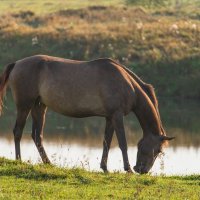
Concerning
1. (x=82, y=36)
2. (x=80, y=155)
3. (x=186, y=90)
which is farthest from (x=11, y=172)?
(x=82, y=36)

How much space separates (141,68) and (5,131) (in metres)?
10.9

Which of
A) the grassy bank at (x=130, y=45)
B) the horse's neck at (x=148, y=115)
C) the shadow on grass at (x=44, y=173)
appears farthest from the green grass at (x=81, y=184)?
the grassy bank at (x=130, y=45)

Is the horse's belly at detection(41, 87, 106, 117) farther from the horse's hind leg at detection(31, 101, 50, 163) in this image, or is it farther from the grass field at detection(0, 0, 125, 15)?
the grass field at detection(0, 0, 125, 15)

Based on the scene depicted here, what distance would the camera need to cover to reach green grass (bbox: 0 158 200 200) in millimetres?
9531

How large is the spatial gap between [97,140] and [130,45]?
13269mm

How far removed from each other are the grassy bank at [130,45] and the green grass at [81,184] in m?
17.4

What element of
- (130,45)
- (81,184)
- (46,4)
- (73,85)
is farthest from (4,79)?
(46,4)

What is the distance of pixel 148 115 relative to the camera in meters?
12.7

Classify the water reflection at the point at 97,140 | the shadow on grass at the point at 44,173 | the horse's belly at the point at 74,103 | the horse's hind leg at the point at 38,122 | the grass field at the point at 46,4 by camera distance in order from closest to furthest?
the shadow on grass at the point at 44,173
the horse's belly at the point at 74,103
the horse's hind leg at the point at 38,122
the water reflection at the point at 97,140
the grass field at the point at 46,4

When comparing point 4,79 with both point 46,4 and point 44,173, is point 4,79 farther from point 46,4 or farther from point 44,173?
point 46,4

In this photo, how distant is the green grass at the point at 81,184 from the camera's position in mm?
9531

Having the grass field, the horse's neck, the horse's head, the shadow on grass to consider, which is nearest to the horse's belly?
the horse's neck

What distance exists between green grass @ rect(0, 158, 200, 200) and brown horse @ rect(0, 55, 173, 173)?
137cm

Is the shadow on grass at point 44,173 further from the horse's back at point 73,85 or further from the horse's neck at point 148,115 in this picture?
the horse's neck at point 148,115
